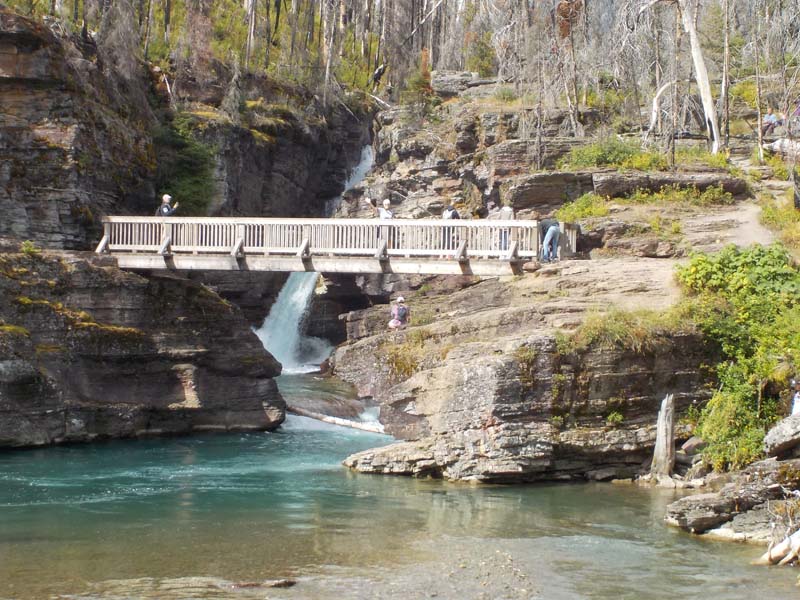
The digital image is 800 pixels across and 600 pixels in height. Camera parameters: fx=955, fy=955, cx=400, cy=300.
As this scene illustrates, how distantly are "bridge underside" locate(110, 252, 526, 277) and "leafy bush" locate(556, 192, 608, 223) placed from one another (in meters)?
5.92

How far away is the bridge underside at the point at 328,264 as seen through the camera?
22844 millimetres

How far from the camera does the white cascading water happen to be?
36906 millimetres

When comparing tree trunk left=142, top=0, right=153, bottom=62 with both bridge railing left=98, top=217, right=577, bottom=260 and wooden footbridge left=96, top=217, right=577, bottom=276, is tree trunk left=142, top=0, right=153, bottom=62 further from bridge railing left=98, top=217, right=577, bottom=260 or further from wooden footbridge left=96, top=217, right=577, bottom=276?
wooden footbridge left=96, top=217, right=577, bottom=276

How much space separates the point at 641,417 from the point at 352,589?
31.2ft

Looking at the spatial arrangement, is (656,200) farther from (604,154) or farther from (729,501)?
(729,501)

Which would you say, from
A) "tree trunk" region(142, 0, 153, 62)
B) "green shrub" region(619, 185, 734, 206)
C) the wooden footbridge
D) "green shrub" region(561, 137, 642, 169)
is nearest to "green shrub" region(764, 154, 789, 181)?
"green shrub" region(619, 185, 734, 206)

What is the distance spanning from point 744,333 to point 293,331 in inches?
843

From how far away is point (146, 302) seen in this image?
83.9 ft

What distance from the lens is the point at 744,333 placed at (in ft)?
64.2

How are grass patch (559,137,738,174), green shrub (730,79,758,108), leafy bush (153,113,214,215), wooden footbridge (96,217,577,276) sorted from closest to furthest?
wooden footbridge (96,217,577,276), grass patch (559,137,738,174), leafy bush (153,113,214,215), green shrub (730,79,758,108)

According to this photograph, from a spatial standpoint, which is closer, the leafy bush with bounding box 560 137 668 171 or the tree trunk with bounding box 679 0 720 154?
the leafy bush with bounding box 560 137 668 171

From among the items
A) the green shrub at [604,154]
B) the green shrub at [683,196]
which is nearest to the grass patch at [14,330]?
the green shrub at [683,196]

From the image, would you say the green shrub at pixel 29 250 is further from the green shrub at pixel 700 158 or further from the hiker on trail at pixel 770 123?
the hiker on trail at pixel 770 123

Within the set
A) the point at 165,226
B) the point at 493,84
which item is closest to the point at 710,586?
the point at 165,226
